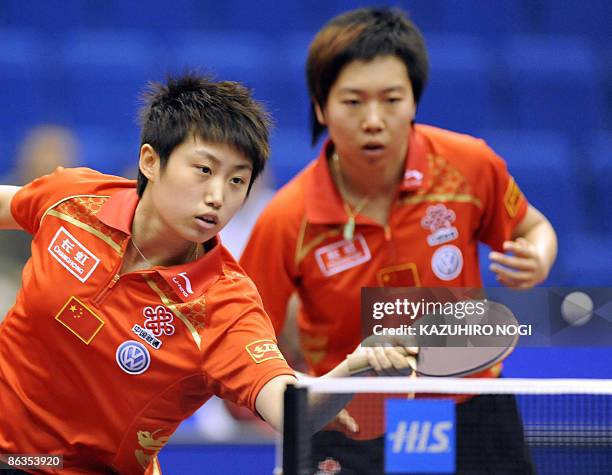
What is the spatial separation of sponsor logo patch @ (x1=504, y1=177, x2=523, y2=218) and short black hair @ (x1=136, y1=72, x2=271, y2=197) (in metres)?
1.11

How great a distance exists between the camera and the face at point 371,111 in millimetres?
3434

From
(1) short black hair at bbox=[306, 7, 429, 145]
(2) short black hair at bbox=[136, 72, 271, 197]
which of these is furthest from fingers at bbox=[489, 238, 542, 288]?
(2) short black hair at bbox=[136, 72, 271, 197]

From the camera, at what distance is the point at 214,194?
2537 mm

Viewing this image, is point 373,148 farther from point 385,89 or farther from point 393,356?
point 393,356

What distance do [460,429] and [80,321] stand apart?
963mm

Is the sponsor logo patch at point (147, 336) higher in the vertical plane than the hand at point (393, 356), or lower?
higher

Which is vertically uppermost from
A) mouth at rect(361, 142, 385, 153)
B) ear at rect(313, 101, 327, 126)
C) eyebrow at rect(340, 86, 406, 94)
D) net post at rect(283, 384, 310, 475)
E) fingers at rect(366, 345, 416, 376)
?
ear at rect(313, 101, 327, 126)

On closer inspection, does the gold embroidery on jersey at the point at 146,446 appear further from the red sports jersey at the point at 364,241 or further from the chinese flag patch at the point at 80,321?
the red sports jersey at the point at 364,241

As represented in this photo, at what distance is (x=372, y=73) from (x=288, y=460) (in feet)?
5.67

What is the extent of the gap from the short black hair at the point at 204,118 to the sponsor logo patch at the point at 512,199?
1.11 metres

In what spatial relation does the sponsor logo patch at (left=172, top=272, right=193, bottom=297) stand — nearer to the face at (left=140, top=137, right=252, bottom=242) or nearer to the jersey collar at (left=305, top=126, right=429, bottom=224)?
the face at (left=140, top=137, right=252, bottom=242)

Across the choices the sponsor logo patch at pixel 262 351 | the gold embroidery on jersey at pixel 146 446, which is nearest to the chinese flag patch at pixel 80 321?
the gold embroidery on jersey at pixel 146 446

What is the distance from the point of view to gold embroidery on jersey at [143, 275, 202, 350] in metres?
2.60

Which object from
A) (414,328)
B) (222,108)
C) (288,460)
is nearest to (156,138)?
(222,108)
